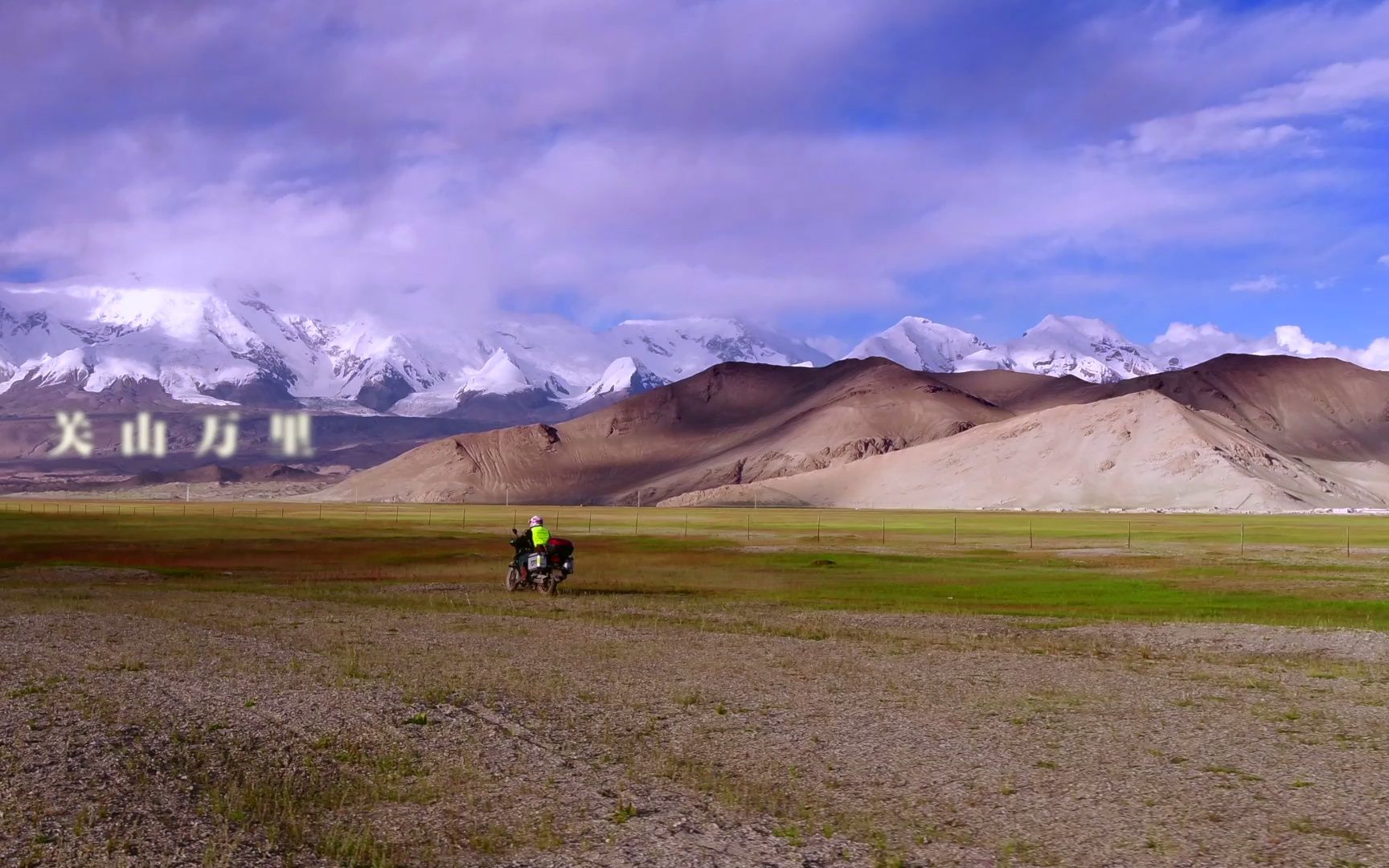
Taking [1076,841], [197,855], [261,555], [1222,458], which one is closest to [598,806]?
[197,855]

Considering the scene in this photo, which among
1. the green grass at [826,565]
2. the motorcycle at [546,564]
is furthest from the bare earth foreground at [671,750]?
the motorcycle at [546,564]

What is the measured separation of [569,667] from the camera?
17.5 metres

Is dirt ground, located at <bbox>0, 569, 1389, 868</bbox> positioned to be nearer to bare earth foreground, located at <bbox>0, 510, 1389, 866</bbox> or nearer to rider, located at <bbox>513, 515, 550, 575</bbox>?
bare earth foreground, located at <bbox>0, 510, 1389, 866</bbox>

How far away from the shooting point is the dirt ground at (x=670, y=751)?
918 cm

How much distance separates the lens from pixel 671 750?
12227 millimetres

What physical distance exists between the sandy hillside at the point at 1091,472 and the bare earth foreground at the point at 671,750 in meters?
128

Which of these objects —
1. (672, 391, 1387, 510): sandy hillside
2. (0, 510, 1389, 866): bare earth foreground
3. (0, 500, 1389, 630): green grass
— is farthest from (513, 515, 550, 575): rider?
(672, 391, 1387, 510): sandy hillside

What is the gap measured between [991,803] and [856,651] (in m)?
9.94

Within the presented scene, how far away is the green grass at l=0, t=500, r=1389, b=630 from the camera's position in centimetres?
3216

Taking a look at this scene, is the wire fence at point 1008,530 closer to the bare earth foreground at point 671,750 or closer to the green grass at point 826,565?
the green grass at point 826,565

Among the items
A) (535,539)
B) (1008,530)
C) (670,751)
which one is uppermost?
(535,539)

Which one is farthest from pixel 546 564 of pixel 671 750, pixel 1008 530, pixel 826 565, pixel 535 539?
pixel 1008 530

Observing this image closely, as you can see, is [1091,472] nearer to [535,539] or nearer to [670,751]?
[535,539]

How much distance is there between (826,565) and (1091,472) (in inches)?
4540
